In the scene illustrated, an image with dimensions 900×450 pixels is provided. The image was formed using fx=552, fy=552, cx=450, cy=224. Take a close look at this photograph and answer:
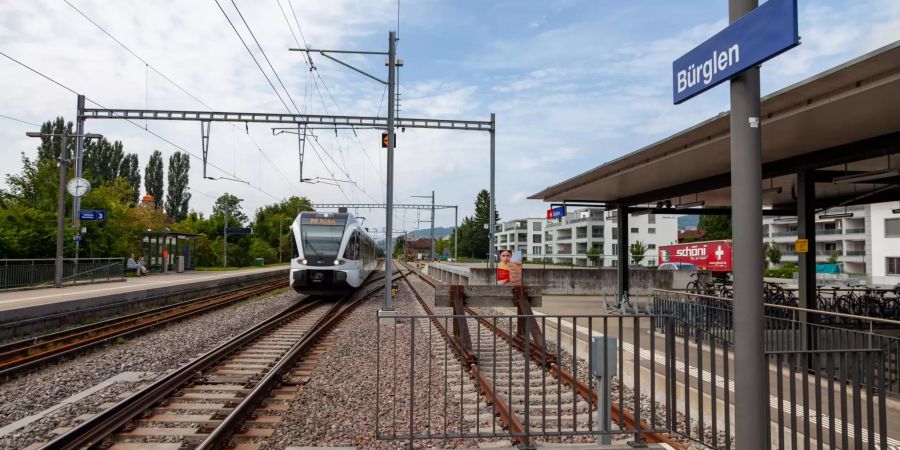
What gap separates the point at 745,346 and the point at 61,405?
7.32m

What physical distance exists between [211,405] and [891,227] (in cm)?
4782

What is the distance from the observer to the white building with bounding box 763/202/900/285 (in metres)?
38.6

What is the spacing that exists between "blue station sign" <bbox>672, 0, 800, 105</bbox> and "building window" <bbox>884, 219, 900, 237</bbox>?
45951 millimetres

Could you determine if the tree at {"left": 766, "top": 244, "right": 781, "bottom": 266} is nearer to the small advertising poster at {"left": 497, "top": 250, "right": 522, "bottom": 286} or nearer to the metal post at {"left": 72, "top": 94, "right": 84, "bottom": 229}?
the small advertising poster at {"left": 497, "top": 250, "right": 522, "bottom": 286}

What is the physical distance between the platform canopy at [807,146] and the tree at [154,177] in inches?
3045

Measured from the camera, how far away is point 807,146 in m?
8.73

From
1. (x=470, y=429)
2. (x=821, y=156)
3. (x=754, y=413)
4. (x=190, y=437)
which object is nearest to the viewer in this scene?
(x=754, y=413)

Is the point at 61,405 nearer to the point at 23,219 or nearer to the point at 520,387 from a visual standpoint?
the point at 520,387

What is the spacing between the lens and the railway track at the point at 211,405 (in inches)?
209

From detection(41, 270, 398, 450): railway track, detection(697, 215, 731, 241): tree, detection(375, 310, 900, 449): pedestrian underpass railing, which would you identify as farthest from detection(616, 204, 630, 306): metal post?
detection(697, 215, 731, 241): tree

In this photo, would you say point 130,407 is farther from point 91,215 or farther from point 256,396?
point 91,215

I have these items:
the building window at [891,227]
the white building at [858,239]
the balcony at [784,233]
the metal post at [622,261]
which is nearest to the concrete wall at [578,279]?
the white building at [858,239]

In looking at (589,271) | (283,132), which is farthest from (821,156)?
(283,132)

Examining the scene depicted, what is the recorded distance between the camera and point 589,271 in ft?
78.0
